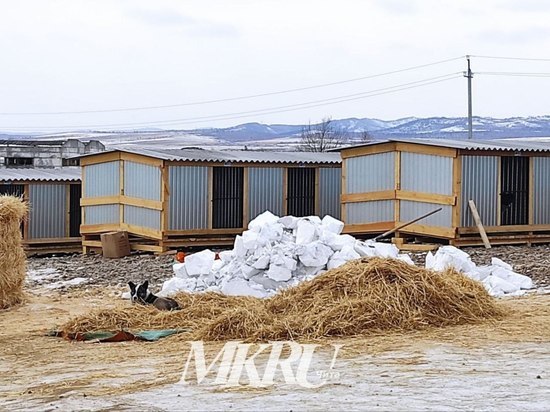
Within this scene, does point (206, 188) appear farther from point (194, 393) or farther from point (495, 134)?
point (495, 134)

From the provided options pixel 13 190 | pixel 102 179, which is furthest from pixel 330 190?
pixel 13 190

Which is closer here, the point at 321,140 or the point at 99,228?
the point at 99,228

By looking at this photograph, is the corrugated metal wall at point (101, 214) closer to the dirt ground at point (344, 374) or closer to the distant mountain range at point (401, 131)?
the dirt ground at point (344, 374)

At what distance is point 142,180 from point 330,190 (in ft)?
15.3

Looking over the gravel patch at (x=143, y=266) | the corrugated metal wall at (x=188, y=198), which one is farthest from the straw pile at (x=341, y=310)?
the corrugated metal wall at (x=188, y=198)

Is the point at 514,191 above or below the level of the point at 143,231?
above

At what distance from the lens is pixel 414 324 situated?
1155 centimetres

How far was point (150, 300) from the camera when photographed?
13719 millimetres

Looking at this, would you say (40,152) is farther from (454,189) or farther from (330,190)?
(454,189)

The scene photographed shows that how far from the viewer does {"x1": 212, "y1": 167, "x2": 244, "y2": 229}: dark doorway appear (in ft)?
74.5

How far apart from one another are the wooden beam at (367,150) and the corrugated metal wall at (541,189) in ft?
9.99

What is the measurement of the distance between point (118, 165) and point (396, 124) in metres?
133

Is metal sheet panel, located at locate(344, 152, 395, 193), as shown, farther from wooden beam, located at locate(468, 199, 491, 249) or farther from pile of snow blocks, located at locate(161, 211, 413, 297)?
pile of snow blocks, located at locate(161, 211, 413, 297)

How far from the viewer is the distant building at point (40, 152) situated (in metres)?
38.3
